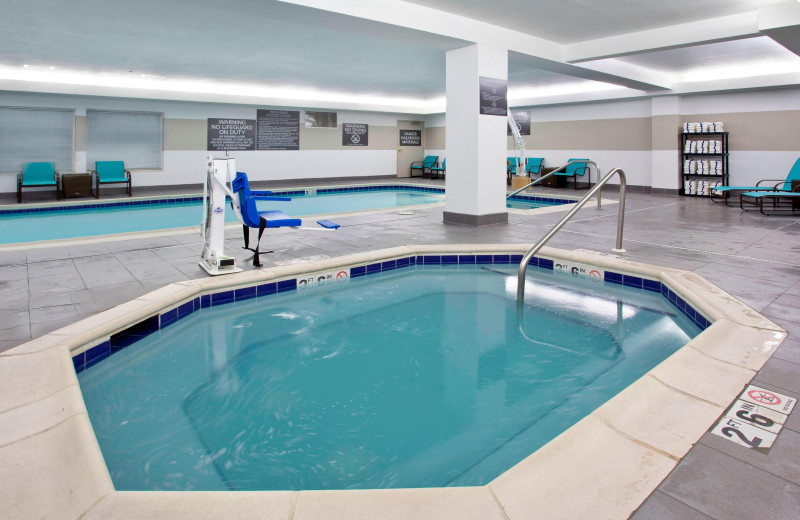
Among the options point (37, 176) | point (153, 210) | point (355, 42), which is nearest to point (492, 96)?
point (355, 42)

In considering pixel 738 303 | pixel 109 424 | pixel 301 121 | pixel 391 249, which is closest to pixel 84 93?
pixel 301 121

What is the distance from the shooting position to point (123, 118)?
37.9ft

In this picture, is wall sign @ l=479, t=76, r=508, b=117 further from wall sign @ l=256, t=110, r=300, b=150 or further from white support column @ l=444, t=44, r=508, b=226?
wall sign @ l=256, t=110, r=300, b=150

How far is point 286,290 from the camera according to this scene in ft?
14.0

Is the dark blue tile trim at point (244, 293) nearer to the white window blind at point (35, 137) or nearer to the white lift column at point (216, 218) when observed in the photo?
the white lift column at point (216, 218)

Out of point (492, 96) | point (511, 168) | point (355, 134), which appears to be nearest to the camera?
point (492, 96)

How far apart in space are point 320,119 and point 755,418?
45.8 ft

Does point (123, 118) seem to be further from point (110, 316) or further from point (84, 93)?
point (110, 316)

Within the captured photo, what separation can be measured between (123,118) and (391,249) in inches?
370

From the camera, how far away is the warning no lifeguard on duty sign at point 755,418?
5.81ft

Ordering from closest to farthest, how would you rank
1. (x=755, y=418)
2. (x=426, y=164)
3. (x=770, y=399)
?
(x=755, y=418)
(x=770, y=399)
(x=426, y=164)

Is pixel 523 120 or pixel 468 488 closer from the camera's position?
pixel 468 488

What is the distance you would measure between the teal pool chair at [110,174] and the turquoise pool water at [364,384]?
27.9 feet

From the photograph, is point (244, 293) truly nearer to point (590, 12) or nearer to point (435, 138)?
point (590, 12)
